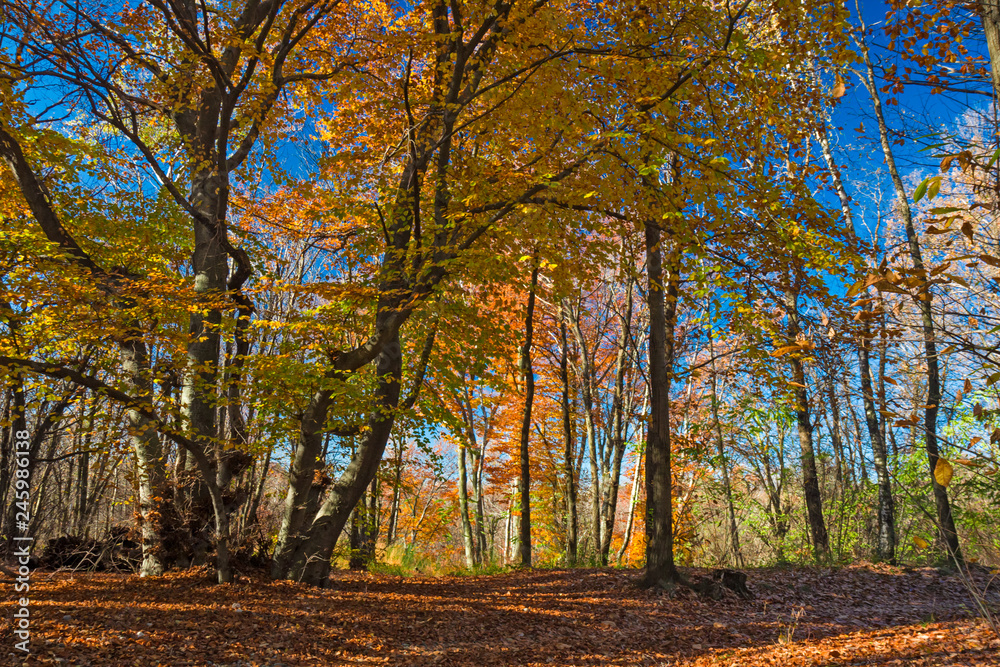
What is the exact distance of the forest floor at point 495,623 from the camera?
4.52m

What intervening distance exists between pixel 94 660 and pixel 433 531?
47.8ft

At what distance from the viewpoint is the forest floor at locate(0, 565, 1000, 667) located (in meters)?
4.52

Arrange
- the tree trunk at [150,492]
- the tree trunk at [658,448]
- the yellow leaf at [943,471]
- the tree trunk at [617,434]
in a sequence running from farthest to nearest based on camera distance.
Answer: the tree trunk at [617,434] → the tree trunk at [658,448] → the tree trunk at [150,492] → the yellow leaf at [943,471]

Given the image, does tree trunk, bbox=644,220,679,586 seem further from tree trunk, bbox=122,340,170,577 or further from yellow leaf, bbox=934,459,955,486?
tree trunk, bbox=122,340,170,577

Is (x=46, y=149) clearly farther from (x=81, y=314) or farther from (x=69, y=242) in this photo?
(x=81, y=314)

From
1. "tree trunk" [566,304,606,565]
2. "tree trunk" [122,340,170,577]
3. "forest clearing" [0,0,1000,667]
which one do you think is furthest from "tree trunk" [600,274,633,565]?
"tree trunk" [122,340,170,577]

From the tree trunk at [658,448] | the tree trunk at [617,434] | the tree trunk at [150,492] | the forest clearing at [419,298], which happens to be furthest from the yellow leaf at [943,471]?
the tree trunk at [617,434]

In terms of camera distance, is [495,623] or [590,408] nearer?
Result: [495,623]

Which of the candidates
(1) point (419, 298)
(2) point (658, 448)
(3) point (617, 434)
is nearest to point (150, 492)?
(1) point (419, 298)

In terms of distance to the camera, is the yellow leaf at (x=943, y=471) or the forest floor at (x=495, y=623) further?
the forest floor at (x=495, y=623)

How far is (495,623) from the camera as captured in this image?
21.0ft

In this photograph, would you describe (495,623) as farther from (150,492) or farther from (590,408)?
(590,408)

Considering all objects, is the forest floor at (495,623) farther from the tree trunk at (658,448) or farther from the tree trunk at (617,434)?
the tree trunk at (617,434)

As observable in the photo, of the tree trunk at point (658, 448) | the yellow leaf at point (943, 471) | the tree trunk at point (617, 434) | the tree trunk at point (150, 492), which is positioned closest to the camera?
the yellow leaf at point (943, 471)
